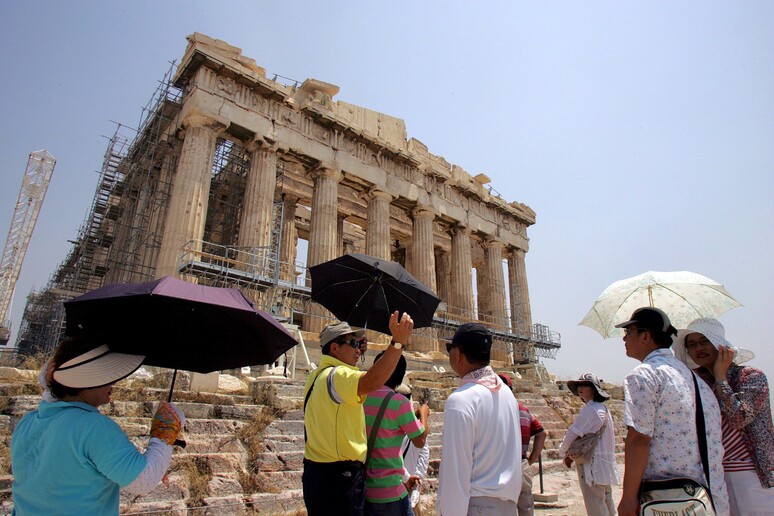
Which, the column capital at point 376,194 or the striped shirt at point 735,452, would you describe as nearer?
the striped shirt at point 735,452

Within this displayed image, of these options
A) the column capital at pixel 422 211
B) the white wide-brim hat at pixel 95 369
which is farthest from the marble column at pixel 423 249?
the white wide-brim hat at pixel 95 369

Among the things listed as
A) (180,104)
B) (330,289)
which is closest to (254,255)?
(180,104)

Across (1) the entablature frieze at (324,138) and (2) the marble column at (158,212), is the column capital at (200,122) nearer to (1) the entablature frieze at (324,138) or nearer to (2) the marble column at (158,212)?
(1) the entablature frieze at (324,138)

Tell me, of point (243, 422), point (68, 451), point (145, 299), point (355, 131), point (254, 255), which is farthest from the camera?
point (355, 131)

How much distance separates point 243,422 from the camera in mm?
6922

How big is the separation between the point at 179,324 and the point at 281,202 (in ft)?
57.8

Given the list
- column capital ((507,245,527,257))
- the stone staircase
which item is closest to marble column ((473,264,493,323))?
column capital ((507,245,527,257))

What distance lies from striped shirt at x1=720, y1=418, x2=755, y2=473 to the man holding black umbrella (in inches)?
79.3

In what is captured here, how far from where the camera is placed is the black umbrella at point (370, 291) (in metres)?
4.74

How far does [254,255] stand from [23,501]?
1324cm

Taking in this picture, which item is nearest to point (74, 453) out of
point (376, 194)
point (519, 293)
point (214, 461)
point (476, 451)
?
point (476, 451)

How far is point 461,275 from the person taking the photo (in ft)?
77.0

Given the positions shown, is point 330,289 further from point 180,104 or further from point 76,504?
point 180,104

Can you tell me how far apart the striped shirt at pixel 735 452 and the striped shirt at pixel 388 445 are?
1815mm
